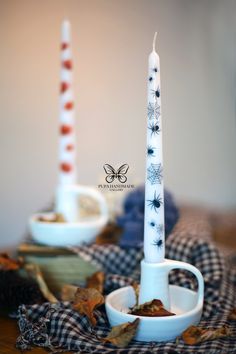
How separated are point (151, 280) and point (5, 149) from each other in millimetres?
251

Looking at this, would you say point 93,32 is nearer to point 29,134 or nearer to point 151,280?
point 29,134

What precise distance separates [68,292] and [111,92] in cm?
21

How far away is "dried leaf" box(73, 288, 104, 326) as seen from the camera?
37 centimetres

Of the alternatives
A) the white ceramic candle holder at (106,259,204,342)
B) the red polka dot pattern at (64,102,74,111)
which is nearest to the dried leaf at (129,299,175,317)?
the white ceramic candle holder at (106,259,204,342)

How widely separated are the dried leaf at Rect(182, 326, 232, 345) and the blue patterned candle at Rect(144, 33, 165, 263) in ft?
0.18

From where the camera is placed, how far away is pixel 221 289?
45 cm

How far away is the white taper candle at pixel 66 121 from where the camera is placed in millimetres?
503

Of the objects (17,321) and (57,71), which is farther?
(57,71)

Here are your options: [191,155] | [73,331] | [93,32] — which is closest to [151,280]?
[73,331]

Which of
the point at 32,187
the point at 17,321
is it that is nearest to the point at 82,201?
the point at 32,187

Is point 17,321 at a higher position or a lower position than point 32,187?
lower

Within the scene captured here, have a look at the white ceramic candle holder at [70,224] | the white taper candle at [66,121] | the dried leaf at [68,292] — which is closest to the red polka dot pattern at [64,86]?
the white taper candle at [66,121]

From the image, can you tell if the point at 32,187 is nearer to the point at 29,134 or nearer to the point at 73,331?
the point at 29,134

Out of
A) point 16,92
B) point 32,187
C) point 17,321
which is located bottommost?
point 17,321
